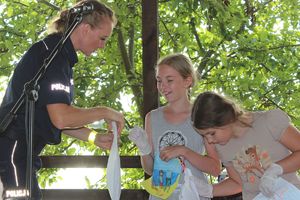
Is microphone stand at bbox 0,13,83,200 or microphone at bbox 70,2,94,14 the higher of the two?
microphone at bbox 70,2,94,14

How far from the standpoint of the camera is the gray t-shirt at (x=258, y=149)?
76.1 inches

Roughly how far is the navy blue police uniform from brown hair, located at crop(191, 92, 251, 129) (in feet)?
1.72

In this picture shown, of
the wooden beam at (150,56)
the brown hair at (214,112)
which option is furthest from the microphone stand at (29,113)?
the wooden beam at (150,56)

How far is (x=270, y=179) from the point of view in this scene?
1.69 metres

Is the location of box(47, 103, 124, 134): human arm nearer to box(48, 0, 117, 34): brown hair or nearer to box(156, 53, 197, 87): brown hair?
box(48, 0, 117, 34): brown hair

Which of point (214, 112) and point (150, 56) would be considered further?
point (150, 56)

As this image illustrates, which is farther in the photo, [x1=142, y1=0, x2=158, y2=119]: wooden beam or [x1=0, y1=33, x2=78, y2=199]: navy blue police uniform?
[x1=142, y1=0, x2=158, y2=119]: wooden beam

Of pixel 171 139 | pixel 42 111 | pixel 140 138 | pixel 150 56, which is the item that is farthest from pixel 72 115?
pixel 150 56

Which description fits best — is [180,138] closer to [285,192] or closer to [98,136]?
[98,136]

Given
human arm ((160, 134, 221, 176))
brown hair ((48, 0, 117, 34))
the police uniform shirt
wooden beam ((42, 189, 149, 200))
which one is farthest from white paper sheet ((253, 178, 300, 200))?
wooden beam ((42, 189, 149, 200))

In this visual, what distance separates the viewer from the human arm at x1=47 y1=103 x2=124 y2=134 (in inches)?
67.5

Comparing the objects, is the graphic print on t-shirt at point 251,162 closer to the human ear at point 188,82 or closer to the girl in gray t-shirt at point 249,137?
the girl in gray t-shirt at point 249,137

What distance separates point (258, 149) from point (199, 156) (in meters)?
0.31

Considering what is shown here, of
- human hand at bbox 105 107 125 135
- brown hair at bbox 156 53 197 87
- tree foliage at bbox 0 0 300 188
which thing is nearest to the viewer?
human hand at bbox 105 107 125 135
